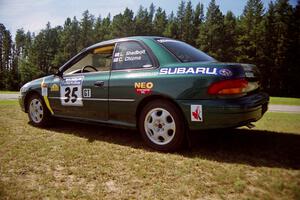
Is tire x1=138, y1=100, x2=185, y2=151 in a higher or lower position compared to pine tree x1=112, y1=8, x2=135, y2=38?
lower

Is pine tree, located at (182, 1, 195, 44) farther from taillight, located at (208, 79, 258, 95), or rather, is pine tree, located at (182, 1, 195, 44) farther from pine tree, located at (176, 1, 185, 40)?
taillight, located at (208, 79, 258, 95)

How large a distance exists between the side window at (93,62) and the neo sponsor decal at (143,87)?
46.7 inches

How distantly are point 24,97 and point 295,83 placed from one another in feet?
129

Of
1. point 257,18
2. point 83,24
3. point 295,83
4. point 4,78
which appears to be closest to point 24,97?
point 295,83

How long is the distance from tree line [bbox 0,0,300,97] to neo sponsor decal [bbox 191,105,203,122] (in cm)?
2997

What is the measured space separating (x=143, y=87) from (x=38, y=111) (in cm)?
281

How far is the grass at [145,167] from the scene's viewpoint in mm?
2387

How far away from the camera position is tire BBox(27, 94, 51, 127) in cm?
520

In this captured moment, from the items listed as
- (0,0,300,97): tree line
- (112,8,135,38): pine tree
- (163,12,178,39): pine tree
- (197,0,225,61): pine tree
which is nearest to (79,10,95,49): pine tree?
(0,0,300,97): tree line

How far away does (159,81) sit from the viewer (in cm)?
347

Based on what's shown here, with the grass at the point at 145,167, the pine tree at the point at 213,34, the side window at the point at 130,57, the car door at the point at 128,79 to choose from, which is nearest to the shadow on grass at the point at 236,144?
the grass at the point at 145,167

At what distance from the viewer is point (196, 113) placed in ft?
10.5

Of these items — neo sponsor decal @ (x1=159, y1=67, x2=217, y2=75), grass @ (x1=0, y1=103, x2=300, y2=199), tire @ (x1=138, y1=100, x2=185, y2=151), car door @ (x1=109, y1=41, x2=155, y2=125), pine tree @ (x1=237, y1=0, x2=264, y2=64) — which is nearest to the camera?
grass @ (x1=0, y1=103, x2=300, y2=199)

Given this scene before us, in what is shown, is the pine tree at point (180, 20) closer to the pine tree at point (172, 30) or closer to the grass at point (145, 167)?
the pine tree at point (172, 30)
